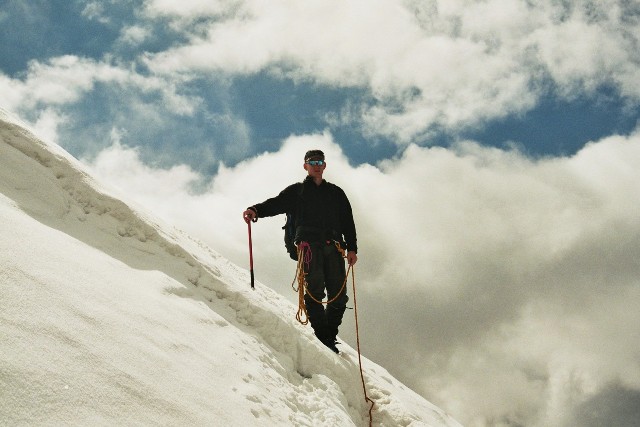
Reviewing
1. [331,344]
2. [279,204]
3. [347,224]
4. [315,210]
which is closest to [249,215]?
[279,204]

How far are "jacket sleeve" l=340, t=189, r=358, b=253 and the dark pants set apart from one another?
34 cm

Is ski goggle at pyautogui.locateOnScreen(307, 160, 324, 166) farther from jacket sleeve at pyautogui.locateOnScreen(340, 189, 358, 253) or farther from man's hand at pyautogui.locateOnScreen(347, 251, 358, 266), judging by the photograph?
man's hand at pyautogui.locateOnScreen(347, 251, 358, 266)

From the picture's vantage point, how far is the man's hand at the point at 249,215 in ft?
25.0

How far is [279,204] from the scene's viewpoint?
777cm

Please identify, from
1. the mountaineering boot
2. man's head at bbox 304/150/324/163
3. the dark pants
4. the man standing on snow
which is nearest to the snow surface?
the mountaineering boot

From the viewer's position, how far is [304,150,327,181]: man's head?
7.68 metres

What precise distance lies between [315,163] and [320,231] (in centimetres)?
104

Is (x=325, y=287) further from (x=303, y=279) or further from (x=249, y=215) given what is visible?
(x=249, y=215)

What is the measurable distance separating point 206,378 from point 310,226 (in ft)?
11.9

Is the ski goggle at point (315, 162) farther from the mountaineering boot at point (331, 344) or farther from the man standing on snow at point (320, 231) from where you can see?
the mountaineering boot at point (331, 344)

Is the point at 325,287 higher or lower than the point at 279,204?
lower

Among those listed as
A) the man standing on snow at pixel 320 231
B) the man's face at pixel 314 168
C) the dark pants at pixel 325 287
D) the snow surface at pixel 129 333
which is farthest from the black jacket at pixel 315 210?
the snow surface at pixel 129 333

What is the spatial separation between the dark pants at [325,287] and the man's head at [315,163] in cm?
110

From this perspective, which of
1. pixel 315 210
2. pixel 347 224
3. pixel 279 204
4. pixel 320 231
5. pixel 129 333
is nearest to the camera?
pixel 129 333
